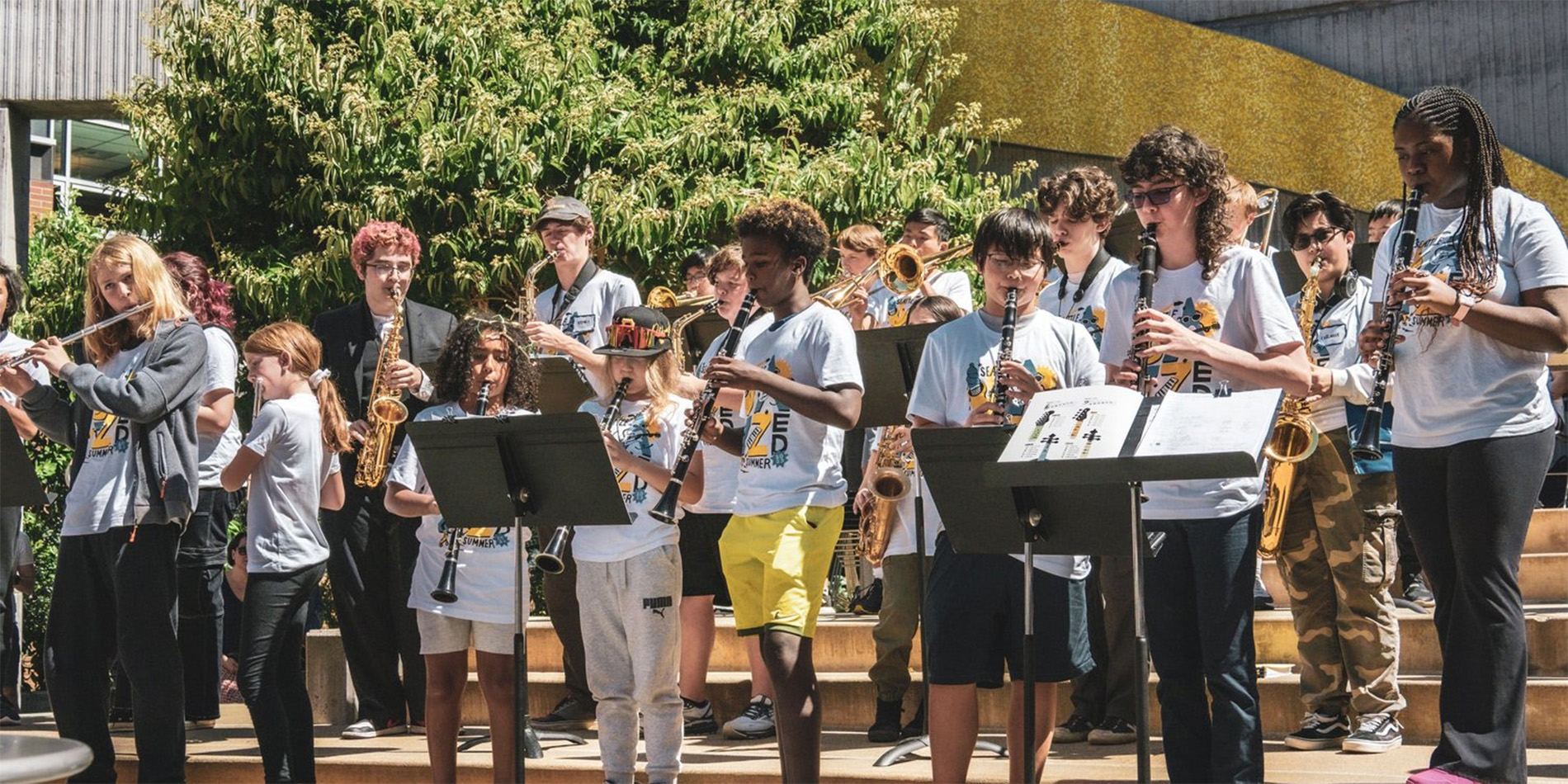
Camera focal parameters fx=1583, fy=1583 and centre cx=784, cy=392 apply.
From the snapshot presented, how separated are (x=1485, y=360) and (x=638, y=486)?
2731 millimetres

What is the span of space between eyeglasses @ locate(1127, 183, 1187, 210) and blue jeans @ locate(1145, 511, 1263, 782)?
0.90 meters

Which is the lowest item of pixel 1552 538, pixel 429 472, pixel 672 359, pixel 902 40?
pixel 1552 538

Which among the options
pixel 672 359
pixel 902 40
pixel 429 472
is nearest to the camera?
pixel 429 472

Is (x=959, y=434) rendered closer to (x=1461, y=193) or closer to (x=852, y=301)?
(x=1461, y=193)

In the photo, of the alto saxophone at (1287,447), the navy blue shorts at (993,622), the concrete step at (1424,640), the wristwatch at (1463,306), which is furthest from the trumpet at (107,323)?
the wristwatch at (1463,306)

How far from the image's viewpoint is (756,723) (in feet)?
21.1

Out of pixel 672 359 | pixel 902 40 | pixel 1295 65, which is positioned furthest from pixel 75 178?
pixel 672 359

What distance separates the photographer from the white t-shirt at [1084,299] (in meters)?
5.83

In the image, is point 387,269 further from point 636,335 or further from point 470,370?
point 636,335

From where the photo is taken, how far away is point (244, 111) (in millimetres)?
11406

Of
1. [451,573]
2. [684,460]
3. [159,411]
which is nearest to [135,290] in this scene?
[159,411]

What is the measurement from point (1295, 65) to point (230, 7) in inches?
306

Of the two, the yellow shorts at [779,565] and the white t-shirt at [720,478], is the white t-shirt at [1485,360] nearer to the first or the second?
the yellow shorts at [779,565]

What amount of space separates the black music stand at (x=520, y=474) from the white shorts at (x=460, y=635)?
1.82 feet
